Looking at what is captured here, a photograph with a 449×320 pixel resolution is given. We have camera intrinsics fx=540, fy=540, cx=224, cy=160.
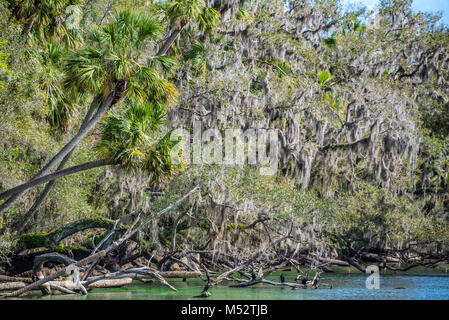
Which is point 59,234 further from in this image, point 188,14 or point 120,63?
point 188,14

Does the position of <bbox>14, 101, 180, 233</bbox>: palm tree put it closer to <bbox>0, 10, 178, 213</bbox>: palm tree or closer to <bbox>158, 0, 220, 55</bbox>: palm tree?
<bbox>0, 10, 178, 213</bbox>: palm tree

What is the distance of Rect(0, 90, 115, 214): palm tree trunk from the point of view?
10.8m

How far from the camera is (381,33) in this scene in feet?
68.8

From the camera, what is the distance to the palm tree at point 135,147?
35.6ft

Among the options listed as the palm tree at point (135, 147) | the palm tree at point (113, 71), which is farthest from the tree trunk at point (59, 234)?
the palm tree at point (135, 147)

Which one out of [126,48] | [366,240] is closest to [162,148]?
[126,48]

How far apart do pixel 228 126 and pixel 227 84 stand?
4.38ft

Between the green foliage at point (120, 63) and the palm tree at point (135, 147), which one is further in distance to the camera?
the green foliage at point (120, 63)

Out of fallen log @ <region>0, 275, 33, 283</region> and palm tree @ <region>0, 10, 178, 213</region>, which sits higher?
palm tree @ <region>0, 10, 178, 213</region>

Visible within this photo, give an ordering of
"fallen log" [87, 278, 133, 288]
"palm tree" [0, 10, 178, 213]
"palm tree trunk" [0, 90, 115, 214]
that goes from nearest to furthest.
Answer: "palm tree trunk" [0, 90, 115, 214], "palm tree" [0, 10, 178, 213], "fallen log" [87, 278, 133, 288]

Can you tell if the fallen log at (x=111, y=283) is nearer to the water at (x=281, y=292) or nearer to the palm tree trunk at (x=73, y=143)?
the water at (x=281, y=292)

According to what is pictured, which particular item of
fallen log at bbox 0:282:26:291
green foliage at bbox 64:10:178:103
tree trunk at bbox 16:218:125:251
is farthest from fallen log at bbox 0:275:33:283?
green foliage at bbox 64:10:178:103

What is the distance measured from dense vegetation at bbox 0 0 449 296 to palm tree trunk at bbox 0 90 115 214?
0.04 m
